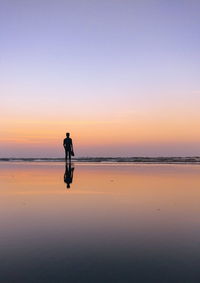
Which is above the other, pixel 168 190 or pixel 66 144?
pixel 66 144

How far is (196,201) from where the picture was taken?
10.7 metres

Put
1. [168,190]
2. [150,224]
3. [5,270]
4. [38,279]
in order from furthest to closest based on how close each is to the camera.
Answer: [168,190] → [150,224] → [5,270] → [38,279]

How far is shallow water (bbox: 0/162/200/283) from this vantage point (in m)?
4.72

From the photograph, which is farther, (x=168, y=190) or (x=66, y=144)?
(x=66, y=144)

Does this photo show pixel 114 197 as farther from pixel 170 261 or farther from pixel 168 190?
pixel 170 261

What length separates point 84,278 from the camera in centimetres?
452

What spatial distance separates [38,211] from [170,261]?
4.56m

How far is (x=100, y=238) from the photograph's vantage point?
639cm

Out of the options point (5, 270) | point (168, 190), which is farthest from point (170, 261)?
point (168, 190)

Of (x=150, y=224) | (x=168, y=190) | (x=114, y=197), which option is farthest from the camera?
(x=168, y=190)

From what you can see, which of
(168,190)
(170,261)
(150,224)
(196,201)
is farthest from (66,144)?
(170,261)

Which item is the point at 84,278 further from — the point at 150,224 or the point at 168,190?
the point at 168,190

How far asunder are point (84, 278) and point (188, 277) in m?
1.19

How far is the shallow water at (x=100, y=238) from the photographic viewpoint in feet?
15.5
